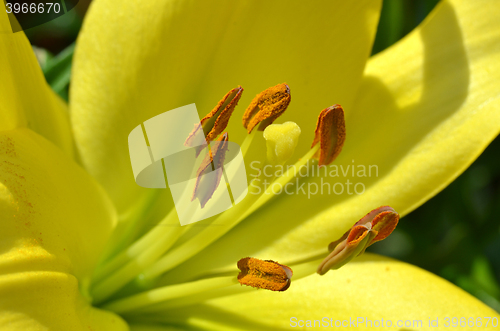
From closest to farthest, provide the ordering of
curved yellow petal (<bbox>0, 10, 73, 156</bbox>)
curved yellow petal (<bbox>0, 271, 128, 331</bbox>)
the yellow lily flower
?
1. curved yellow petal (<bbox>0, 271, 128, 331</bbox>)
2. curved yellow petal (<bbox>0, 10, 73, 156</bbox>)
3. the yellow lily flower

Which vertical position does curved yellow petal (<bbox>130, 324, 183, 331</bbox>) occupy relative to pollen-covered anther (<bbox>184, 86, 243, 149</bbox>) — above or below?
below

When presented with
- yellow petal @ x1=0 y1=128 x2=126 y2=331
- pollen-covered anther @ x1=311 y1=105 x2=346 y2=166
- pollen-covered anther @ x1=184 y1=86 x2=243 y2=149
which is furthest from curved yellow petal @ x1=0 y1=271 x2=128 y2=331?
pollen-covered anther @ x1=311 y1=105 x2=346 y2=166

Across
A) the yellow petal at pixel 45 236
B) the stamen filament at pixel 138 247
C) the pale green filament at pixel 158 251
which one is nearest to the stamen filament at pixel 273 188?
the pale green filament at pixel 158 251

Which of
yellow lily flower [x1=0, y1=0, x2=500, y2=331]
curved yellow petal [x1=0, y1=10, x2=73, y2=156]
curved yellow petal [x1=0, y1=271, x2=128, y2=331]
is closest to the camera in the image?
curved yellow petal [x1=0, y1=271, x2=128, y2=331]

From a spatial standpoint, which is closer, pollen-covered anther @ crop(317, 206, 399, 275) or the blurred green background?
pollen-covered anther @ crop(317, 206, 399, 275)

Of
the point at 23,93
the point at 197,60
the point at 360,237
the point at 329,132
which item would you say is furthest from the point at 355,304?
the point at 23,93

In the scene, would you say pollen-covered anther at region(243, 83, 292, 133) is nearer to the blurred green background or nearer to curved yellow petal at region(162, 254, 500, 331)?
curved yellow petal at region(162, 254, 500, 331)

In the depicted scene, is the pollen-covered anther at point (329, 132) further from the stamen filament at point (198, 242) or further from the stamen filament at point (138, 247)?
the stamen filament at point (138, 247)
